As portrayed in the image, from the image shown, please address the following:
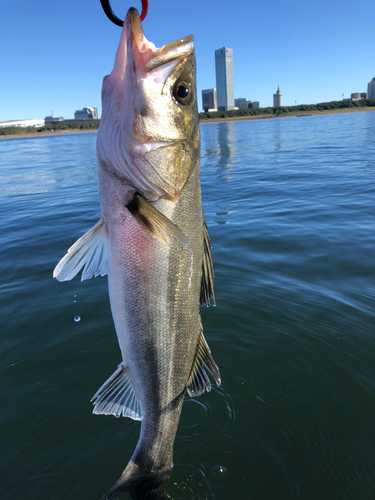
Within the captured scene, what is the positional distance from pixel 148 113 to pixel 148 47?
0.42 meters

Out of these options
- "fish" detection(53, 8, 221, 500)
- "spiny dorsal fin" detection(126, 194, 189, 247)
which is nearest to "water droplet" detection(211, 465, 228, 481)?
"fish" detection(53, 8, 221, 500)

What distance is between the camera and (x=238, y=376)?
443cm

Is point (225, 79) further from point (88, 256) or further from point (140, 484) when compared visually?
point (140, 484)

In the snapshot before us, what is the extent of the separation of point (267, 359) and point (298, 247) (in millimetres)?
3918

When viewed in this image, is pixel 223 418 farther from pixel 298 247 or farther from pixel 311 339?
pixel 298 247

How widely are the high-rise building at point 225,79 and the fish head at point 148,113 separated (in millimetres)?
197556

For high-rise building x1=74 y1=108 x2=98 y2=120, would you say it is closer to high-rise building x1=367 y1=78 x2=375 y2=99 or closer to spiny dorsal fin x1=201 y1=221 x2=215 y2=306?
high-rise building x1=367 y1=78 x2=375 y2=99

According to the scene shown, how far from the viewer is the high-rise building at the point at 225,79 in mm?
186625

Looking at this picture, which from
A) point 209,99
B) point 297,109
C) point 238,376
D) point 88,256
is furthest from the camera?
point 209,99

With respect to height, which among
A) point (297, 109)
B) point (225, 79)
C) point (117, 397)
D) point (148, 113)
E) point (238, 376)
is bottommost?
point (238, 376)

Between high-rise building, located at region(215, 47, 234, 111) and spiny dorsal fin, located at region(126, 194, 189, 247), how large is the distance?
198m

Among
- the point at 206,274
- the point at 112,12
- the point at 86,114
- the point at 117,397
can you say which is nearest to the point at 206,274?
the point at 206,274

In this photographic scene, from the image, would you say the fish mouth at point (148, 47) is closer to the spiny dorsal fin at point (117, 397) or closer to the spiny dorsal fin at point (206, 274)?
the spiny dorsal fin at point (206, 274)

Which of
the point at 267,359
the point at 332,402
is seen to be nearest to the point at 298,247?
the point at 267,359
